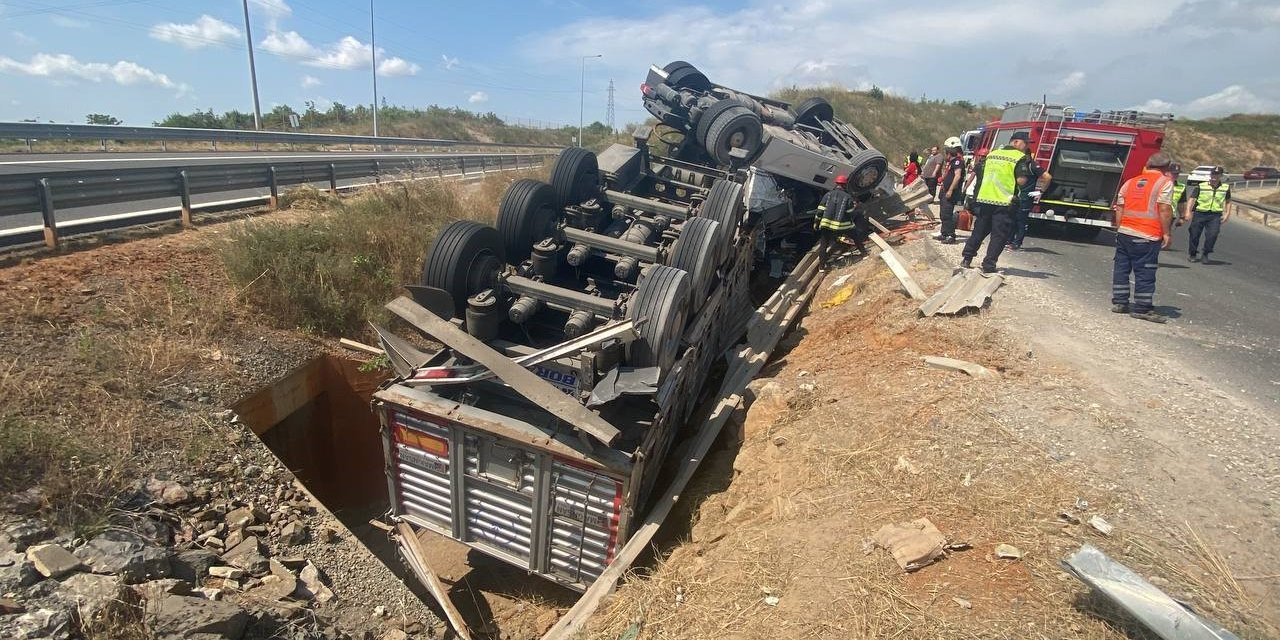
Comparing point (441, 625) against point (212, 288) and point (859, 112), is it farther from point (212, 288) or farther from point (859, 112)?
point (859, 112)

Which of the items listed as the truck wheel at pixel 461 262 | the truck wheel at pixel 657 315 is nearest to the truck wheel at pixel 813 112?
the truck wheel at pixel 461 262

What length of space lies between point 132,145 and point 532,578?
65.6 ft

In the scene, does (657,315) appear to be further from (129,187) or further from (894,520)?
(129,187)

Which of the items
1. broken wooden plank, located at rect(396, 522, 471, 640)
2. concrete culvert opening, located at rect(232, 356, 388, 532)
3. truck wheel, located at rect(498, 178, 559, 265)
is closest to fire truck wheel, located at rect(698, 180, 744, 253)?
truck wheel, located at rect(498, 178, 559, 265)

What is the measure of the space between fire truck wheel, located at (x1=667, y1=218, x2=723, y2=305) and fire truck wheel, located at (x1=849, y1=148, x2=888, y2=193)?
4173 millimetres

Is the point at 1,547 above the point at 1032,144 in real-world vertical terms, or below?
below

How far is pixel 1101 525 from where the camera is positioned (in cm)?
287

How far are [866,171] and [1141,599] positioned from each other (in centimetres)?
678

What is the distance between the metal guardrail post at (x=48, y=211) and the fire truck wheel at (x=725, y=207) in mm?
5727

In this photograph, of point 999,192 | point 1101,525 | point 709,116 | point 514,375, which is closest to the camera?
point 1101,525

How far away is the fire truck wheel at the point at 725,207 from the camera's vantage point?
5441 mm

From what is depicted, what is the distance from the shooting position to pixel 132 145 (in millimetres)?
17719

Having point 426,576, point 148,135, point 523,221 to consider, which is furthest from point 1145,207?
point 148,135

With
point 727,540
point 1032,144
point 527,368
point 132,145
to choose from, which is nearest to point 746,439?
point 727,540
